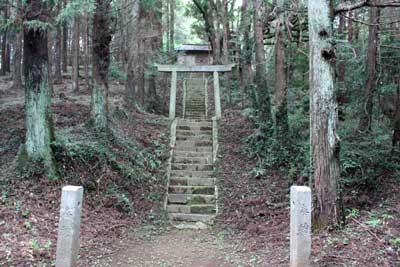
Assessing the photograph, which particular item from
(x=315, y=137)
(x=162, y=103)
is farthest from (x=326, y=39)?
(x=162, y=103)

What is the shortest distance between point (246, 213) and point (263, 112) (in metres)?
4.62

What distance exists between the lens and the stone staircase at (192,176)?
9.74 m

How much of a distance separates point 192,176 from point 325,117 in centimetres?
570

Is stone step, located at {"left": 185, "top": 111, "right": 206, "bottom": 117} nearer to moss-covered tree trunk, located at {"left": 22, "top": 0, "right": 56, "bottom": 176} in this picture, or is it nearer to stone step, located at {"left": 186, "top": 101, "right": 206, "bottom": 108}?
stone step, located at {"left": 186, "top": 101, "right": 206, "bottom": 108}

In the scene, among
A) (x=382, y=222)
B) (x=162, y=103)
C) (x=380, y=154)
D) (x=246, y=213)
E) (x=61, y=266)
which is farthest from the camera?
(x=162, y=103)

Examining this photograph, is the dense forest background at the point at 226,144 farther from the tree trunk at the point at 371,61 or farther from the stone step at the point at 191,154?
the stone step at the point at 191,154

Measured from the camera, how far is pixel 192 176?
1133 cm

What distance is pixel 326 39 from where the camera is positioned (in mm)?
6266

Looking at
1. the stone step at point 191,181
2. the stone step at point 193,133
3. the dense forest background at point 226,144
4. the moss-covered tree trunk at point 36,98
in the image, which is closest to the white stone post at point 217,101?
the dense forest background at point 226,144

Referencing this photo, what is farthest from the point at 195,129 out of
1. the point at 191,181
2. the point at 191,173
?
the point at 191,181

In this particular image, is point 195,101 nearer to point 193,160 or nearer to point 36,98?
point 193,160

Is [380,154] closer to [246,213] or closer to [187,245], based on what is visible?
[246,213]

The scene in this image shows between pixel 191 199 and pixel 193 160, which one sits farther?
pixel 193 160

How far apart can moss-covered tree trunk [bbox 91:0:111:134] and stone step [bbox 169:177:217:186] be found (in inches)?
92.9
